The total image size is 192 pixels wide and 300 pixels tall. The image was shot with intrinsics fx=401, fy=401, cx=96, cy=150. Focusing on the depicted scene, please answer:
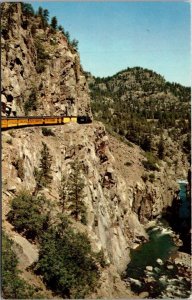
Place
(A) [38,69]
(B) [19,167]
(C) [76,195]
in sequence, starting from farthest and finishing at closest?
(A) [38,69]
(C) [76,195]
(B) [19,167]

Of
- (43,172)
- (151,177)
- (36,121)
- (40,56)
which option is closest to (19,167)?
(43,172)

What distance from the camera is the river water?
141ft

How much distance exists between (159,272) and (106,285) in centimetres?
2219

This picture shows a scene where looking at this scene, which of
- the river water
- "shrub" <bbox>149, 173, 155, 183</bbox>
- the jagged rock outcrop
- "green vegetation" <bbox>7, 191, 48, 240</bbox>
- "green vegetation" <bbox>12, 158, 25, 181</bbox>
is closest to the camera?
"green vegetation" <bbox>7, 191, 48, 240</bbox>

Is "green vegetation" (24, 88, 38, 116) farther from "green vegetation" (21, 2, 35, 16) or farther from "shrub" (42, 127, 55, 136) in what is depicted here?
"green vegetation" (21, 2, 35, 16)

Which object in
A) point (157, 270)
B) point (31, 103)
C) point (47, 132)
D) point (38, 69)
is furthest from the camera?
point (38, 69)

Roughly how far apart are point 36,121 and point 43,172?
895cm

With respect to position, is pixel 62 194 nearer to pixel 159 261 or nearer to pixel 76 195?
pixel 76 195

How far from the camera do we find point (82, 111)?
6681 cm

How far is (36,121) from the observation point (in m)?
44.3

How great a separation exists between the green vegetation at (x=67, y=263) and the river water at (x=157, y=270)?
40.2ft

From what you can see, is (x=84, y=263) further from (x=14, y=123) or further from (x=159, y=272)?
(x=159, y=272)

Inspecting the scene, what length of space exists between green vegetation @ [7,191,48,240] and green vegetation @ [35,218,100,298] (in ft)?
2.79

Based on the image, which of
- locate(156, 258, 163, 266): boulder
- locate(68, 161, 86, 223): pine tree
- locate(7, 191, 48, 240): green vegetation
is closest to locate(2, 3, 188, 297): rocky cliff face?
locate(7, 191, 48, 240): green vegetation
